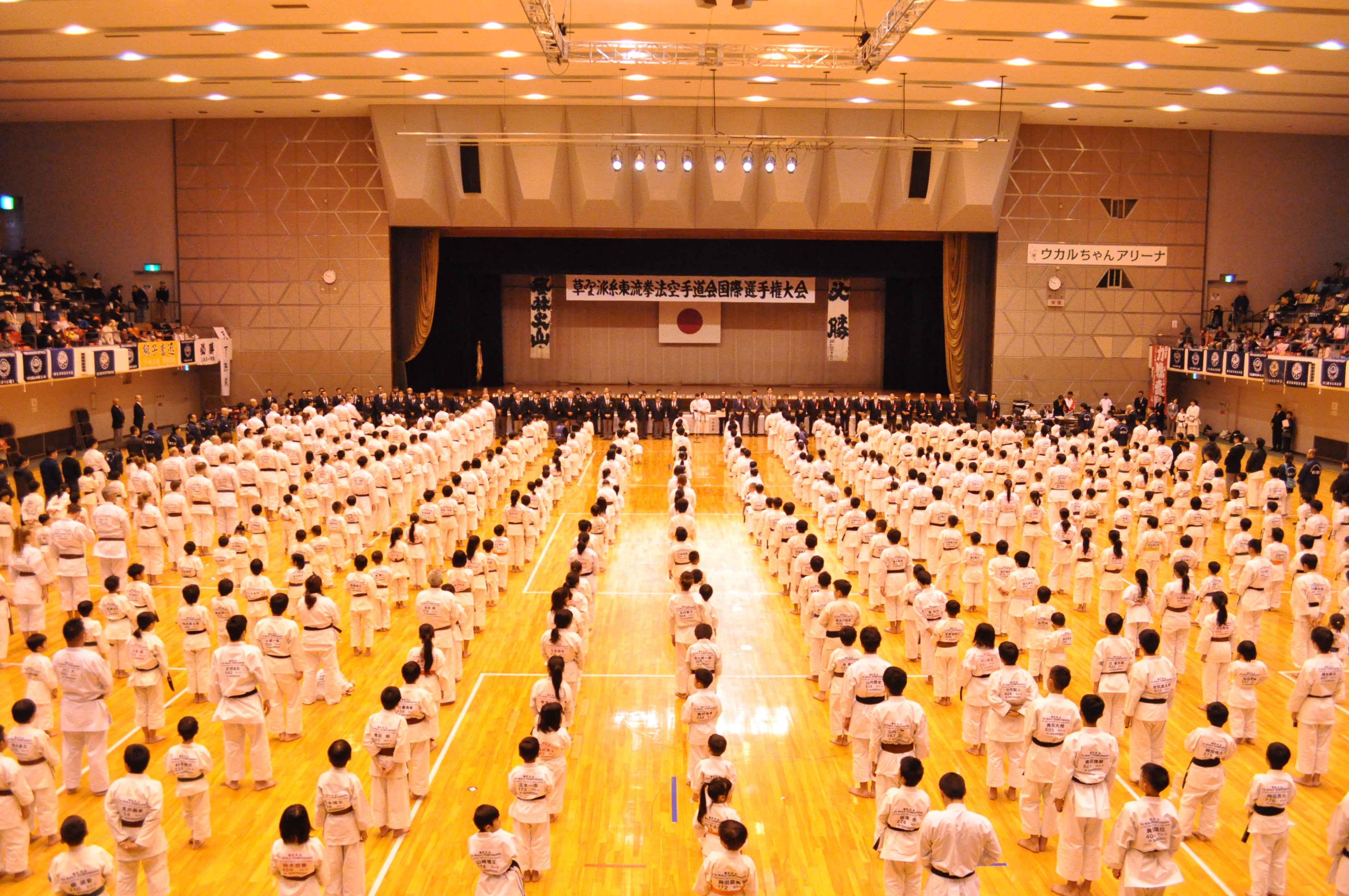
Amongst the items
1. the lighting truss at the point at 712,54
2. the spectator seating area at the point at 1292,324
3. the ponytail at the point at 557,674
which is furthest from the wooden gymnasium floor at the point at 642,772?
the spectator seating area at the point at 1292,324

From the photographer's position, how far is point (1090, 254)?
3303 centimetres

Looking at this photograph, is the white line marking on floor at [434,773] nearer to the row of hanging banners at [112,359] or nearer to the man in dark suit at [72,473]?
the man in dark suit at [72,473]

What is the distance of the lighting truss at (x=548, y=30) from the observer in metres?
16.4

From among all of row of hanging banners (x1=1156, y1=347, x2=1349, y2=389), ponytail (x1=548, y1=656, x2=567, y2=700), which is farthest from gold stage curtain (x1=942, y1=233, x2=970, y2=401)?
ponytail (x1=548, y1=656, x2=567, y2=700)

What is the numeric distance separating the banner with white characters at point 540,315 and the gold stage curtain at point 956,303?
583 inches

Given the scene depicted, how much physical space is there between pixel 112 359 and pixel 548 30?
52.5ft

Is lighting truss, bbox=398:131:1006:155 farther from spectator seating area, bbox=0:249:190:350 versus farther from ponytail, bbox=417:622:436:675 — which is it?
ponytail, bbox=417:622:436:675

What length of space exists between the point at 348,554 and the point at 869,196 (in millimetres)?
21077

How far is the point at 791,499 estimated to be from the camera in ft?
71.6

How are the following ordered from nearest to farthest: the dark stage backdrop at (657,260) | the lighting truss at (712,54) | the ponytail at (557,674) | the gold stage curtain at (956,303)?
the ponytail at (557,674) < the lighting truss at (712,54) < the gold stage curtain at (956,303) < the dark stage backdrop at (657,260)

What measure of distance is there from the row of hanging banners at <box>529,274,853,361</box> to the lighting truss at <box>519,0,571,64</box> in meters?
18.9

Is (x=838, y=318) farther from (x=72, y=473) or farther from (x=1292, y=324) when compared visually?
(x=72, y=473)

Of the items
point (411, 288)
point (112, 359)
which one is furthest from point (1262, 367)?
point (112, 359)

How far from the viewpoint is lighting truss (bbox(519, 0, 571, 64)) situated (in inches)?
646
